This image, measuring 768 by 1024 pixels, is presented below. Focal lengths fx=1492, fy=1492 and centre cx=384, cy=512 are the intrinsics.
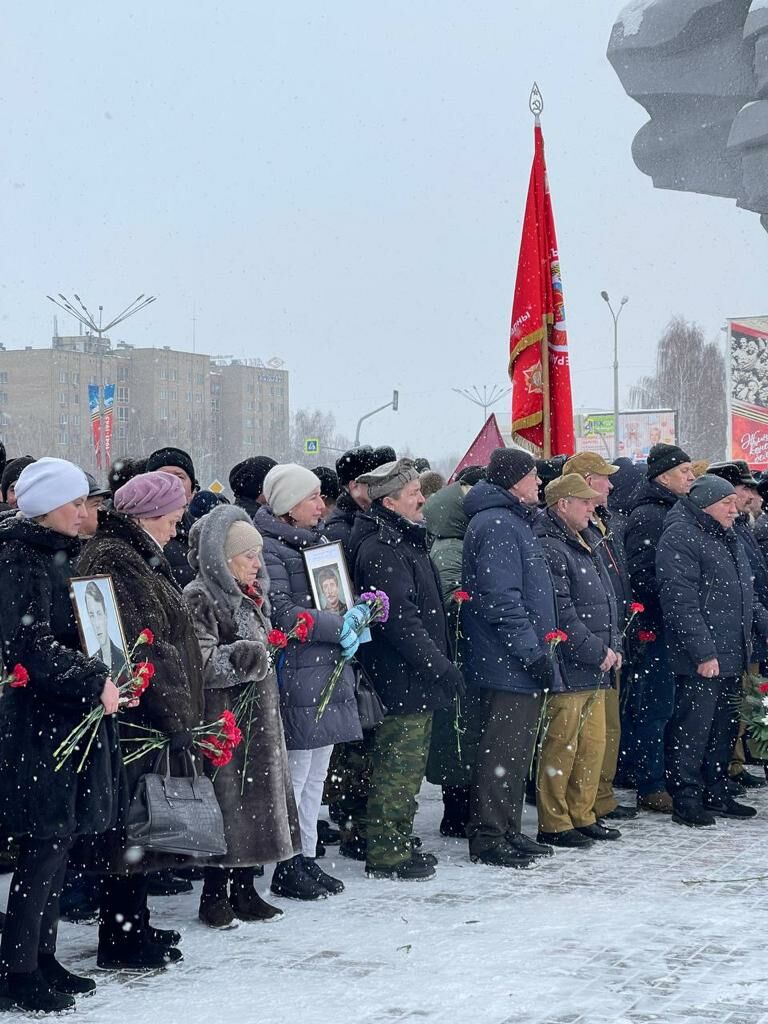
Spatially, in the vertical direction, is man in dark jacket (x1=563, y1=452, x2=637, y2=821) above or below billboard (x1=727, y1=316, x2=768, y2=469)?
below

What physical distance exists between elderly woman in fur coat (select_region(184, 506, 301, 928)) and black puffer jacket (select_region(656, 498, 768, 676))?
2972mm

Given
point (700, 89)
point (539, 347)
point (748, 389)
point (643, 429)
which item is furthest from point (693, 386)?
point (539, 347)

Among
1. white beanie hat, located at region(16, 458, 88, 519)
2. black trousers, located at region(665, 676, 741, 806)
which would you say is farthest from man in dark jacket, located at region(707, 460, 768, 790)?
white beanie hat, located at region(16, 458, 88, 519)

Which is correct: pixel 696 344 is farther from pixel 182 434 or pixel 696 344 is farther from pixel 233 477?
pixel 233 477

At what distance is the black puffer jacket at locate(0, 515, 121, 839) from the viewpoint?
4.77 m

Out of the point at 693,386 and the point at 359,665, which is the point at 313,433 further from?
the point at 359,665

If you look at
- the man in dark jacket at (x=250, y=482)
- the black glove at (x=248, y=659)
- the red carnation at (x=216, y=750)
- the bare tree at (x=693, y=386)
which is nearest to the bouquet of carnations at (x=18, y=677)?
the red carnation at (x=216, y=750)

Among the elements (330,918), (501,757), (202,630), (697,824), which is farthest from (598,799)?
(202,630)

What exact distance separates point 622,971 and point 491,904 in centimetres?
116

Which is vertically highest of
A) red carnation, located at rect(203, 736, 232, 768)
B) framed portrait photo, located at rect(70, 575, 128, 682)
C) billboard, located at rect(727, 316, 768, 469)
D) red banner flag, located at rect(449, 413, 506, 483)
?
billboard, located at rect(727, 316, 768, 469)

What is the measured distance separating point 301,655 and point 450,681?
83 centimetres

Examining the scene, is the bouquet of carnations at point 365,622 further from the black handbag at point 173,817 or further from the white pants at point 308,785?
the black handbag at point 173,817

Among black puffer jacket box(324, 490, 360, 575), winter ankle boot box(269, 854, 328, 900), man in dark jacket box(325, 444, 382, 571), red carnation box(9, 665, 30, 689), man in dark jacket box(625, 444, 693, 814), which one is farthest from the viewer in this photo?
man in dark jacket box(625, 444, 693, 814)

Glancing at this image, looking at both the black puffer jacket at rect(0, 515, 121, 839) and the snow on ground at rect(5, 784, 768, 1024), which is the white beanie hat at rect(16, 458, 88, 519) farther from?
the snow on ground at rect(5, 784, 768, 1024)
